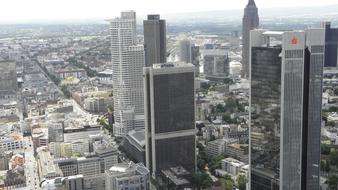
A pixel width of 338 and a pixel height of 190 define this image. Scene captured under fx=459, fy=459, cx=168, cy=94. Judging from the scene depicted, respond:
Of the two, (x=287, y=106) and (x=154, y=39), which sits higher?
(x=154, y=39)

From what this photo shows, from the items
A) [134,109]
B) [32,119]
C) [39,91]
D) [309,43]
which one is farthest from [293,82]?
[39,91]

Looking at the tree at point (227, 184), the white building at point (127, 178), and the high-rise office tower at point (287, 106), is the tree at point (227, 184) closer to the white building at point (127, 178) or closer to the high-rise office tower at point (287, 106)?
the high-rise office tower at point (287, 106)

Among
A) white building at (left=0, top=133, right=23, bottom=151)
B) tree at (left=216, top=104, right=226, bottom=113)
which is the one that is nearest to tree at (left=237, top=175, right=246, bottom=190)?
tree at (left=216, top=104, right=226, bottom=113)

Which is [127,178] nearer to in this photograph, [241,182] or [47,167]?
[241,182]

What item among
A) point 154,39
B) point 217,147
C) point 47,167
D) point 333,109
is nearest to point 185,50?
point 154,39

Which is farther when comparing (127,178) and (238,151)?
(238,151)

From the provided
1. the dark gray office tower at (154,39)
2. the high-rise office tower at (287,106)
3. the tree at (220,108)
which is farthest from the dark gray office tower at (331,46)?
the high-rise office tower at (287,106)

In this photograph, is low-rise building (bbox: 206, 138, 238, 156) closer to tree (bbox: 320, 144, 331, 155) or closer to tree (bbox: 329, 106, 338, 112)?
tree (bbox: 320, 144, 331, 155)
